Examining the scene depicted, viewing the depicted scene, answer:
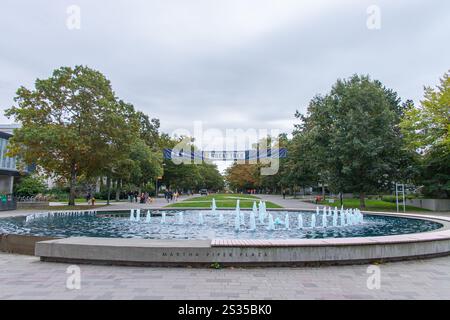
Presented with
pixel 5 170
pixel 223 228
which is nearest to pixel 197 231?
pixel 223 228

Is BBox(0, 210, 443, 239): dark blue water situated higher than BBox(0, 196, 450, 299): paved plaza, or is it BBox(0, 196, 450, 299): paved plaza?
BBox(0, 196, 450, 299): paved plaza

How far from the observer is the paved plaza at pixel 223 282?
566 cm

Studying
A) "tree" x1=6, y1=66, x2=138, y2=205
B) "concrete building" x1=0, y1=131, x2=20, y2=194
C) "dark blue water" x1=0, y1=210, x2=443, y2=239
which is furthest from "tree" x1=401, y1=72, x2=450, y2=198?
"concrete building" x1=0, y1=131, x2=20, y2=194

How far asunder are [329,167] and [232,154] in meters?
14.4

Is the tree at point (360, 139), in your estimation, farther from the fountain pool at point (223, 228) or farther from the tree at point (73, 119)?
the tree at point (73, 119)

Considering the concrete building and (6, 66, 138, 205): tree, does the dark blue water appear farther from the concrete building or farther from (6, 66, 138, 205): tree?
the concrete building

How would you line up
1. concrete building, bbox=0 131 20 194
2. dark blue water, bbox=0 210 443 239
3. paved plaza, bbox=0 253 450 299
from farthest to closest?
concrete building, bbox=0 131 20 194 → dark blue water, bbox=0 210 443 239 → paved plaza, bbox=0 253 450 299

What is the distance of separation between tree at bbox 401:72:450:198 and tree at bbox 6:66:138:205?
84.8 feet

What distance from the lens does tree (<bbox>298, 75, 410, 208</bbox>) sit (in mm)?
30500

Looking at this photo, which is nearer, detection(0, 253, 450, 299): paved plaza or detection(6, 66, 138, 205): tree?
detection(0, 253, 450, 299): paved plaza

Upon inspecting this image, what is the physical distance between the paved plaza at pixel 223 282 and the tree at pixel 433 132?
27.3 meters

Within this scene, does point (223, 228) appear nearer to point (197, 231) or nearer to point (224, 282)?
point (197, 231)
